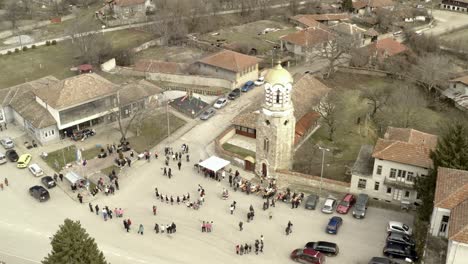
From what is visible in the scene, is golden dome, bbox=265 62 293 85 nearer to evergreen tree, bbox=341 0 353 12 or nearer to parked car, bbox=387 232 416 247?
parked car, bbox=387 232 416 247

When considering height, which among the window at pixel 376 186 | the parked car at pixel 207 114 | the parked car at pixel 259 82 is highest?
the parked car at pixel 259 82

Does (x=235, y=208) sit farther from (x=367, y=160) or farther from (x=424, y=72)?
(x=424, y=72)

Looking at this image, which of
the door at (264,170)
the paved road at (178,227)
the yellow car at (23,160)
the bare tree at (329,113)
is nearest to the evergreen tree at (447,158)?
the paved road at (178,227)

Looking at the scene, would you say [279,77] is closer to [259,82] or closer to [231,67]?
[231,67]

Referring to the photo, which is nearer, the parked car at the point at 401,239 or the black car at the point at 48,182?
the parked car at the point at 401,239

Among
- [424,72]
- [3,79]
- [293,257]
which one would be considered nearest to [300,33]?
[424,72]

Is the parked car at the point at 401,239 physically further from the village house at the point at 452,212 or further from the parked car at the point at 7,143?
the parked car at the point at 7,143

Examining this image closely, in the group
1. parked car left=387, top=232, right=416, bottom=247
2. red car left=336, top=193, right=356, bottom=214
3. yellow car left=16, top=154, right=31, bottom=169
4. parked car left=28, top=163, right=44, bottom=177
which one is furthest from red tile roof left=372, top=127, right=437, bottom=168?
yellow car left=16, top=154, right=31, bottom=169
